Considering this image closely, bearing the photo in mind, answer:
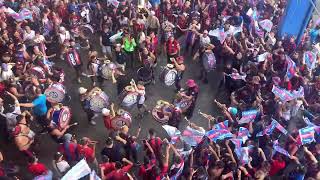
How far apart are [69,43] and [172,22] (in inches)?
196

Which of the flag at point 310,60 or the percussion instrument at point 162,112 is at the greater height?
the flag at point 310,60

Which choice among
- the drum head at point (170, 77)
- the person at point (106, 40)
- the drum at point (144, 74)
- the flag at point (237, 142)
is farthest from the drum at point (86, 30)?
the flag at point (237, 142)

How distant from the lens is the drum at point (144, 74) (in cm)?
1316

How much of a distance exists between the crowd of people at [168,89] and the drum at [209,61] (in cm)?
4

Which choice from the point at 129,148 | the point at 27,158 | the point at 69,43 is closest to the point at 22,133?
the point at 27,158

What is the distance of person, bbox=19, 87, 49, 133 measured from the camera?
10.7 m

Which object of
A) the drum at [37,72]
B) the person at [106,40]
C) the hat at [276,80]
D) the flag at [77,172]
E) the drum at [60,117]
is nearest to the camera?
the flag at [77,172]

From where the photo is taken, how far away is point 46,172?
29.5ft

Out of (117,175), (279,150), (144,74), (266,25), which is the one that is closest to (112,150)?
(117,175)

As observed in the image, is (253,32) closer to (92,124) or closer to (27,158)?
(92,124)

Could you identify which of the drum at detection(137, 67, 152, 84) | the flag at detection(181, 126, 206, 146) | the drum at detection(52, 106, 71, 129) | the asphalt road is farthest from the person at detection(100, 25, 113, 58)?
the flag at detection(181, 126, 206, 146)

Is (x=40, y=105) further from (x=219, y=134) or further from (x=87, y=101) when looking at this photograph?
(x=219, y=134)

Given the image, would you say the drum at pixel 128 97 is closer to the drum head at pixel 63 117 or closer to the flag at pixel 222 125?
the drum head at pixel 63 117

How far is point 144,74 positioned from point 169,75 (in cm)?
97
